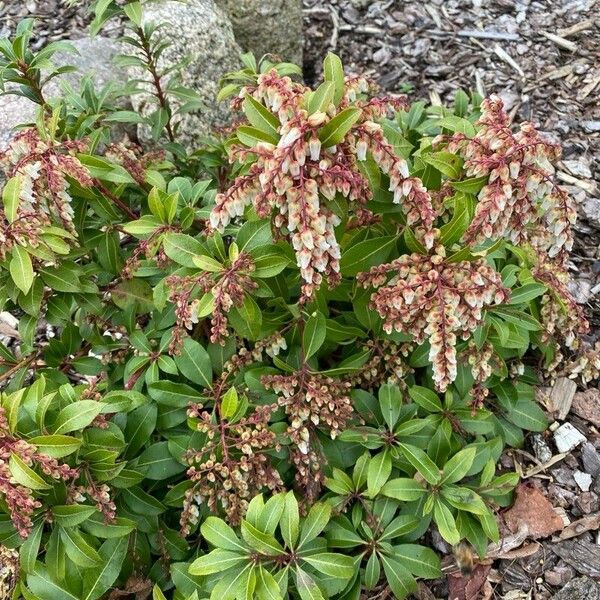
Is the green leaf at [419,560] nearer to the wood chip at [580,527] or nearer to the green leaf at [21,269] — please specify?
the wood chip at [580,527]

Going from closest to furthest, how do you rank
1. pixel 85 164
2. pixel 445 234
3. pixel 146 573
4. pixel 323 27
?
1. pixel 445 234
2. pixel 85 164
3. pixel 146 573
4. pixel 323 27

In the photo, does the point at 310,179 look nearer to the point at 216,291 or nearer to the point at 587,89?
the point at 216,291

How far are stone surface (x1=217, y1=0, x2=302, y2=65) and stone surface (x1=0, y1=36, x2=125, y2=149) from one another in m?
0.87

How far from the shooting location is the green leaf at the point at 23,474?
1768mm

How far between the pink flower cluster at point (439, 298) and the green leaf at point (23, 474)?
1.07 meters

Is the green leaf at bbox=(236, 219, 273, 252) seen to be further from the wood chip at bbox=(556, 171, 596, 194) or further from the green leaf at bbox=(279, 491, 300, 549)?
the wood chip at bbox=(556, 171, 596, 194)

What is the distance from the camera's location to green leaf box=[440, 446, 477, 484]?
2404 millimetres

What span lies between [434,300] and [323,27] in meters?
4.05

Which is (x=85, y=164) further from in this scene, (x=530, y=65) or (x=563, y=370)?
(x=530, y=65)

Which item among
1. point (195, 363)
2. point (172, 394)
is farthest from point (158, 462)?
point (195, 363)

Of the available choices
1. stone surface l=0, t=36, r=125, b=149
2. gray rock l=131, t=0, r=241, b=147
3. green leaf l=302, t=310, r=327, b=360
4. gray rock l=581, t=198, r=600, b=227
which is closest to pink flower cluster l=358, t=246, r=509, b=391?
green leaf l=302, t=310, r=327, b=360

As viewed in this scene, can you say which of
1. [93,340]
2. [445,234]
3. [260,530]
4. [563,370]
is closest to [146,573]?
[260,530]

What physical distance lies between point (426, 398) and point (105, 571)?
132 centimetres

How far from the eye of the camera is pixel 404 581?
240 cm
